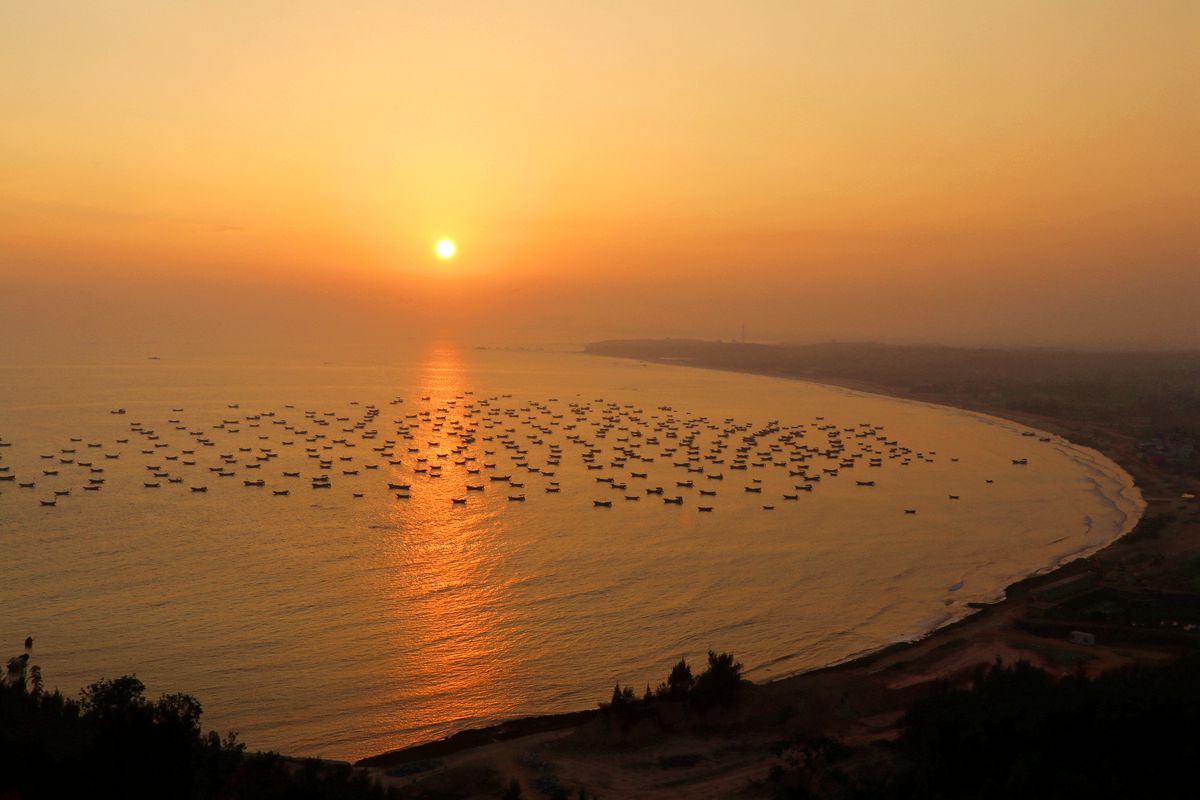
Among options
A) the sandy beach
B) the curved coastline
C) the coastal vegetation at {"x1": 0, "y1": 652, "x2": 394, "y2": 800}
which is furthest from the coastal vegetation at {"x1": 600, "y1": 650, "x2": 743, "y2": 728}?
the coastal vegetation at {"x1": 0, "y1": 652, "x2": 394, "y2": 800}

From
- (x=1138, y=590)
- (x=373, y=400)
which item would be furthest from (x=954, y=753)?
(x=373, y=400)

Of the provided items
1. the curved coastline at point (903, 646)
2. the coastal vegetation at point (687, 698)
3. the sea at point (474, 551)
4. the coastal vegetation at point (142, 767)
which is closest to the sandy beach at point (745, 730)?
the curved coastline at point (903, 646)

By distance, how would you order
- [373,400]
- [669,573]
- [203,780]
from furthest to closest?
[373,400]
[669,573]
[203,780]

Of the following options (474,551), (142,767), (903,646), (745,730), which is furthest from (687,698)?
(474,551)

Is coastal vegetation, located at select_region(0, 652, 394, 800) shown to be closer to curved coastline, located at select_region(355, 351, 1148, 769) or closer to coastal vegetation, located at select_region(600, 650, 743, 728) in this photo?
curved coastline, located at select_region(355, 351, 1148, 769)

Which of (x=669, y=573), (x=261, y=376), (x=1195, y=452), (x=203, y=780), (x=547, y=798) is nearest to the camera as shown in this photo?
(x=203, y=780)

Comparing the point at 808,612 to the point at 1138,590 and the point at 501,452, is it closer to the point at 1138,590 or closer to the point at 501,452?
the point at 1138,590

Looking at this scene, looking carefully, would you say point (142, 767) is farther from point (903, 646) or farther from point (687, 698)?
point (903, 646)

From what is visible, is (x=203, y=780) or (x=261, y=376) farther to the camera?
(x=261, y=376)
